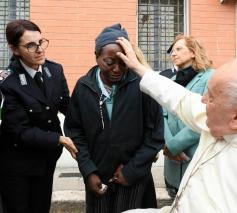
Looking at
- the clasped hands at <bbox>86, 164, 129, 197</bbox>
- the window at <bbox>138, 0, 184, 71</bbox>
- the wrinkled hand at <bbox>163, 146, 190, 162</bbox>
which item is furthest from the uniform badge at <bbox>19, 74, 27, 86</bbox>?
the window at <bbox>138, 0, 184, 71</bbox>

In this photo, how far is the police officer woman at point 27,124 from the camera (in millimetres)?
2738

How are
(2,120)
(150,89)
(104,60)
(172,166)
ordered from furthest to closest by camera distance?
(172,166) < (2,120) < (104,60) < (150,89)

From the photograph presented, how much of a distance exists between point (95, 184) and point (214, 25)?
17.8 ft

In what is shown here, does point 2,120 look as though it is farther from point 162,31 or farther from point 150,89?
point 162,31

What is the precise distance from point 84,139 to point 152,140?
417mm

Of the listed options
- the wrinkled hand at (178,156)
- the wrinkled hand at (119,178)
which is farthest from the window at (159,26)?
the wrinkled hand at (119,178)

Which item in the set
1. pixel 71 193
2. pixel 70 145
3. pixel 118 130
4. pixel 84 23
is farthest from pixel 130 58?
pixel 84 23

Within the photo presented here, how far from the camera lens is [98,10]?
7129 millimetres

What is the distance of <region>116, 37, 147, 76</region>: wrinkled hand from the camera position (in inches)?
88.1

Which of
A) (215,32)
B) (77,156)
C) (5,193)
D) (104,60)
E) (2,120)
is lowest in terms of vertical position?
(5,193)

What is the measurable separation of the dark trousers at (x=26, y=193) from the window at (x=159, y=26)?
4.86 meters

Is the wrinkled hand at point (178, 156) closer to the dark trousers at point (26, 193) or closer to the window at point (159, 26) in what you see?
the dark trousers at point (26, 193)

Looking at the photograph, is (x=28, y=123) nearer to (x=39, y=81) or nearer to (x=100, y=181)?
(x=39, y=81)

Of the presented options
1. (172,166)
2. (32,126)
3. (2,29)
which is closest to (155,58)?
(2,29)
